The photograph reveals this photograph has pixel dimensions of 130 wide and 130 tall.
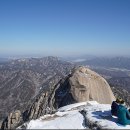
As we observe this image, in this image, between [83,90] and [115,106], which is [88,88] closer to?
[83,90]

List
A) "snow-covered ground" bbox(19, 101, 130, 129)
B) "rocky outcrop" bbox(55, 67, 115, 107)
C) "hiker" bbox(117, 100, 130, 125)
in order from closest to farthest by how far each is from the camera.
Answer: "snow-covered ground" bbox(19, 101, 130, 129) → "hiker" bbox(117, 100, 130, 125) → "rocky outcrop" bbox(55, 67, 115, 107)

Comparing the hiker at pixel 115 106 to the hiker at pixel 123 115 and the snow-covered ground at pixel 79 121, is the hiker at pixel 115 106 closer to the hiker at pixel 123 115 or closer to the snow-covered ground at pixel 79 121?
the snow-covered ground at pixel 79 121

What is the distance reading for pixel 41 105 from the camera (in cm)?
6506

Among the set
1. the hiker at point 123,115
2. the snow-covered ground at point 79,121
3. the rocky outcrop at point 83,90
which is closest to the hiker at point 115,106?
the snow-covered ground at point 79,121

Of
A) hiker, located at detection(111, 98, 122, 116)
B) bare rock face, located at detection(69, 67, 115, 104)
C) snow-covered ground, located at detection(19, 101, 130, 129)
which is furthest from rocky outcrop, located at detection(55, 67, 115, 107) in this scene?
hiker, located at detection(111, 98, 122, 116)

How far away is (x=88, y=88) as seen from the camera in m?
55.5

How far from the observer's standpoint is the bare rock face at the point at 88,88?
53.8 metres

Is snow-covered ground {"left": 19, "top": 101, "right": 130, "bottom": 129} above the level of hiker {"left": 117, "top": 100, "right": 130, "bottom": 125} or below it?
below

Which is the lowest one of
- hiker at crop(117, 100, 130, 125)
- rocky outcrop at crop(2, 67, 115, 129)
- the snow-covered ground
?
rocky outcrop at crop(2, 67, 115, 129)

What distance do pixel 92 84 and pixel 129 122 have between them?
105 ft

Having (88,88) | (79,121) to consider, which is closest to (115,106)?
(79,121)

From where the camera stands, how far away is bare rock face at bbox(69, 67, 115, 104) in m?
53.8

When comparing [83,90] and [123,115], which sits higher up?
[123,115]

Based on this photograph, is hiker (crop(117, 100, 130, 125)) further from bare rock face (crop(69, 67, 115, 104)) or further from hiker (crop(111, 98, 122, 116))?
bare rock face (crop(69, 67, 115, 104))
